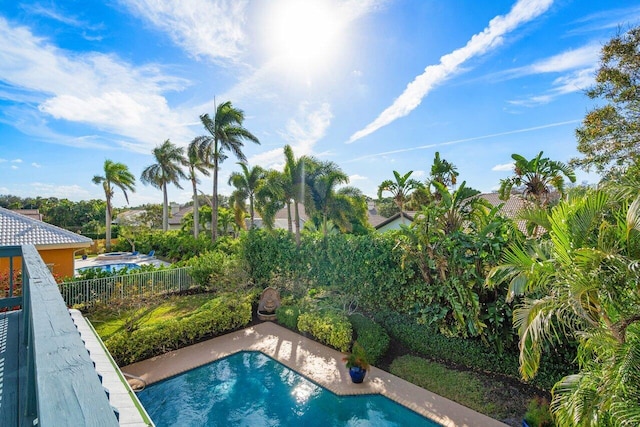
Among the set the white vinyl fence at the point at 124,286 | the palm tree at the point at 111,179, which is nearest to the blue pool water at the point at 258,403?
the white vinyl fence at the point at 124,286

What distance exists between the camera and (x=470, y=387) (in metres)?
7.33

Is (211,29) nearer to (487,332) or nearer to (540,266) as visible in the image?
(540,266)

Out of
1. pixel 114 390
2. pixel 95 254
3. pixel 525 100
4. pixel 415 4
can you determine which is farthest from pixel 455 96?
pixel 95 254

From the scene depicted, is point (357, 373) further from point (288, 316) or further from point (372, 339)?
point (288, 316)

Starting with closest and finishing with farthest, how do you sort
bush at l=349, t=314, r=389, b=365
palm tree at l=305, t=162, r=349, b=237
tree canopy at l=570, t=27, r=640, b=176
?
bush at l=349, t=314, r=389, b=365 → tree canopy at l=570, t=27, r=640, b=176 → palm tree at l=305, t=162, r=349, b=237

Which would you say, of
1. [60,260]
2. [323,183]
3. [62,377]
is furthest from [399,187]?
[62,377]

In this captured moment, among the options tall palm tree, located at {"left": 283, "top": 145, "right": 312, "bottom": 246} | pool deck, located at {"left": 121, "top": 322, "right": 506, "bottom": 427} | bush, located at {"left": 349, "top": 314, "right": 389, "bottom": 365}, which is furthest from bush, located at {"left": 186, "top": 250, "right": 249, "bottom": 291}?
bush, located at {"left": 349, "top": 314, "right": 389, "bottom": 365}

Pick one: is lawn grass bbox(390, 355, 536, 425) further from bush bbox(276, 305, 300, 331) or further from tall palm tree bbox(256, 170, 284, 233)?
tall palm tree bbox(256, 170, 284, 233)

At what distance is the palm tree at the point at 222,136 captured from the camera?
21.7 meters

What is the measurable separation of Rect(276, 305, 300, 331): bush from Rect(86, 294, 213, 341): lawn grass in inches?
121

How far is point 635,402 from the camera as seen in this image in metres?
3.12

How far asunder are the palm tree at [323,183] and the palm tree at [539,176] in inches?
259

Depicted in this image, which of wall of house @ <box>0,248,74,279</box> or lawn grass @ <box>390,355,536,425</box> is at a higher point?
wall of house @ <box>0,248,74,279</box>

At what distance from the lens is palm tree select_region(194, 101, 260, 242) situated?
21703 mm
